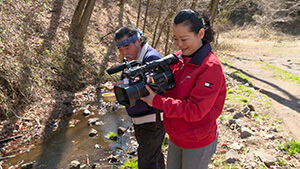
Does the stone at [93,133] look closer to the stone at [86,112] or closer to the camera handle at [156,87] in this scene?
the stone at [86,112]

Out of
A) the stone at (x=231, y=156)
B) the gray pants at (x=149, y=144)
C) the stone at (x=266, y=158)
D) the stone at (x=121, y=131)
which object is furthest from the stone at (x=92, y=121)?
the stone at (x=266, y=158)

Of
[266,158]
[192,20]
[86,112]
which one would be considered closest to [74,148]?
[86,112]

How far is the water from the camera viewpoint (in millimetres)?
4618

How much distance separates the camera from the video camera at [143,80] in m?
1.76

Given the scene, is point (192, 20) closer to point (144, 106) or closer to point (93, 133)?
point (144, 106)

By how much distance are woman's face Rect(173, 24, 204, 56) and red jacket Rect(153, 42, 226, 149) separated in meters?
0.05

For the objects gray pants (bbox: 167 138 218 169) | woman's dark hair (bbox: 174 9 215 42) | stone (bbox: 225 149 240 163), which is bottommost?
stone (bbox: 225 149 240 163)

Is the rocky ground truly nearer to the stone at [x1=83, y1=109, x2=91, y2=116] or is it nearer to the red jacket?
A: the stone at [x1=83, y1=109, x2=91, y2=116]

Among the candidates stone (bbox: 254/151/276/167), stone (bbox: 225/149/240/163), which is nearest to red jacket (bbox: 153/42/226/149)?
stone (bbox: 225/149/240/163)

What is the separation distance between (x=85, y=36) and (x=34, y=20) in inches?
99.8

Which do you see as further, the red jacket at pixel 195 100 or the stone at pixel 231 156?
the stone at pixel 231 156

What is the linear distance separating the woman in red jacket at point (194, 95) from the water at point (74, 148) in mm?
2860

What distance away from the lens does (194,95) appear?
1.72 metres

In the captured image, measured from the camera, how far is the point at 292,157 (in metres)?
3.86
